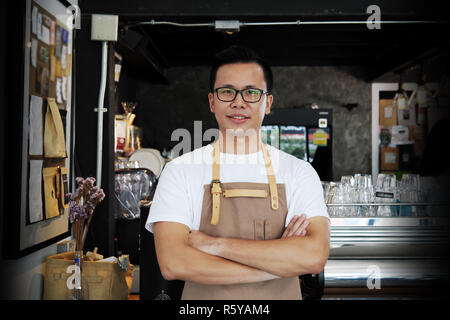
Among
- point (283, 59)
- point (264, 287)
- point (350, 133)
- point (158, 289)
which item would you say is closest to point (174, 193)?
point (264, 287)

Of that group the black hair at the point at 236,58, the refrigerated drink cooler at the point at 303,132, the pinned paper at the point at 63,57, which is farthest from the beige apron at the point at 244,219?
the refrigerated drink cooler at the point at 303,132

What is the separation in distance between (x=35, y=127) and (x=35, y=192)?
0.39 metres

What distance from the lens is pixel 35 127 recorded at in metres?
2.53

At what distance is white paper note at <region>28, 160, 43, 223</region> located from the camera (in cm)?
247

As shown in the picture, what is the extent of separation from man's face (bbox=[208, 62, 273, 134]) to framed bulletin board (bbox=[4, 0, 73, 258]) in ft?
4.16

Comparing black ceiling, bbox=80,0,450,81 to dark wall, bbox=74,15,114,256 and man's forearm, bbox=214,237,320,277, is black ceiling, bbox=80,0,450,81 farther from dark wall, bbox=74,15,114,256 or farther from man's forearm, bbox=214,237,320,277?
man's forearm, bbox=214,237,320,277

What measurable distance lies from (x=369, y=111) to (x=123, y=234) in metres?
5.47

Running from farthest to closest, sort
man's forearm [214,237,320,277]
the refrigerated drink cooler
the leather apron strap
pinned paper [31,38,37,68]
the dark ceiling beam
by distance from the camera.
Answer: the refrigerated drink cooler → the dark ceiling beam → pinned paper [31,38,37,68] → the leather apron strap → man's forearm [214,237,320,277]

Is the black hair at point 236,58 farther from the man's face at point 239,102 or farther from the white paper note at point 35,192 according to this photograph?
the white paper note at point 35,192

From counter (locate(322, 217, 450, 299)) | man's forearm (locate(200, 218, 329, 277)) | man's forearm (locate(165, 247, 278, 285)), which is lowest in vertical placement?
counter (locate(322, 217, 450, 299))

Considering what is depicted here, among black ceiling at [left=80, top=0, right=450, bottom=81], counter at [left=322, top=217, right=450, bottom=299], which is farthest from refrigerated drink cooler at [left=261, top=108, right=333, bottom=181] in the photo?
counter at [left=322, top=217, right=450, bottom=299]

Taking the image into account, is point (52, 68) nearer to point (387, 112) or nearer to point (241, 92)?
point (241, 92)

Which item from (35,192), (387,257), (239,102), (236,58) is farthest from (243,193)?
(387,257)

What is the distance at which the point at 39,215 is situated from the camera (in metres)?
2.59
